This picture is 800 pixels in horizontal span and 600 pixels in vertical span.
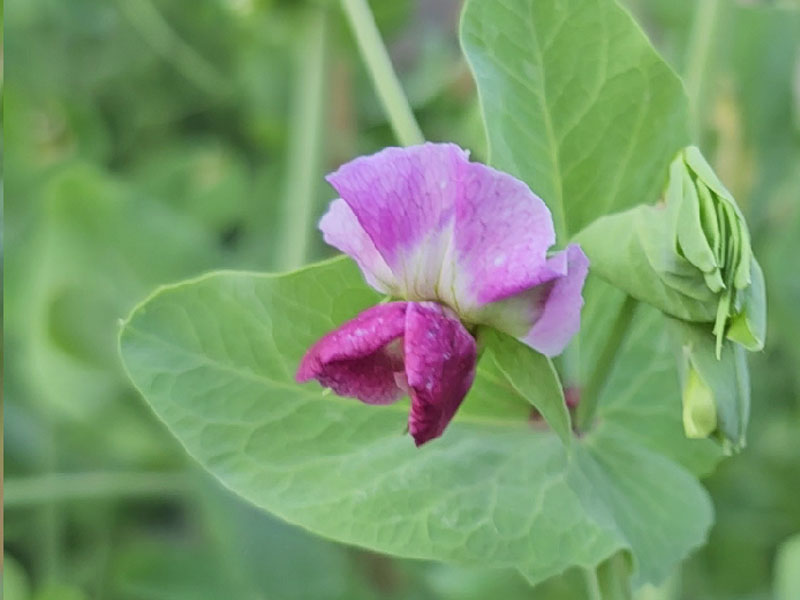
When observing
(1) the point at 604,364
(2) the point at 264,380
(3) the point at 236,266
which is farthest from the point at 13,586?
(1) the point at 604,364

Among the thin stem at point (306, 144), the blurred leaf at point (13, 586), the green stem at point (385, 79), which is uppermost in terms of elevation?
the green stem at point (385, 79)

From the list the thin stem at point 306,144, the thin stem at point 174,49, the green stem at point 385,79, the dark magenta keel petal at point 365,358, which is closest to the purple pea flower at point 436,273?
the dark magenta keel petal at point 365,358

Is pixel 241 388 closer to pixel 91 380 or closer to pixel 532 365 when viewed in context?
pixel 532 365

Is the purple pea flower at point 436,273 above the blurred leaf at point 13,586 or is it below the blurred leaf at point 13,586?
above

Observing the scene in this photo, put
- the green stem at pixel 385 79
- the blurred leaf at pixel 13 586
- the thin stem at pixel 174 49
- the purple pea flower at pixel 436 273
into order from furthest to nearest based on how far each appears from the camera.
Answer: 1. the thin stem at pixel 174 49
2. the blurred leaf at pixel 13 586
3. the green stem at pixel 385 79
4. the purple pea flower at pixel 436 273

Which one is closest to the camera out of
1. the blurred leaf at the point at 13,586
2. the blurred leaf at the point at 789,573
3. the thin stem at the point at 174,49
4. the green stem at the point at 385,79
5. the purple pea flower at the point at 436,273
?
the purple pea flower at the point at 436,273

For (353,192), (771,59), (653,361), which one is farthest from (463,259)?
(771,59)

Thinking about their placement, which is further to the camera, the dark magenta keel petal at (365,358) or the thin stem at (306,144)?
the thin stem at (306,144)

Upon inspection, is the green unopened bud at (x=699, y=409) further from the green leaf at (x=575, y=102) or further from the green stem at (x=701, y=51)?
the green stem at (x=701, y=51)
